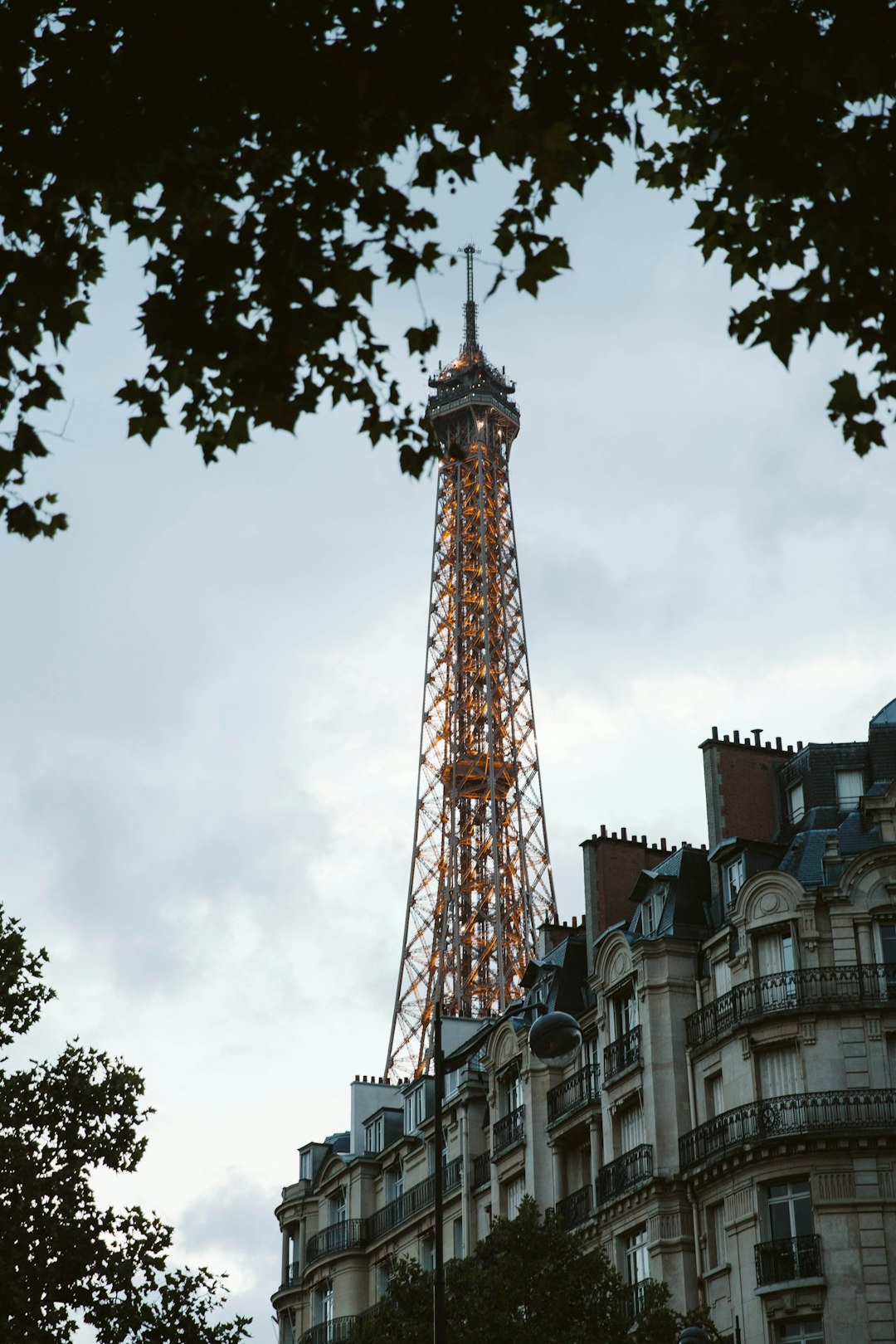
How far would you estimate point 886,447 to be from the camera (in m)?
11.1

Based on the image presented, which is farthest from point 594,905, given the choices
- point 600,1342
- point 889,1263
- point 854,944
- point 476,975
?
point 476,975

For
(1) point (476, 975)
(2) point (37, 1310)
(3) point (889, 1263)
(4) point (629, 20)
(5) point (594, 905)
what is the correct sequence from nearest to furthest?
(4) point (629, 20) → (2) point (37, 1310) → (3) point (889, 1263) → (5) point (594, 905) → (1) point (476, 975)

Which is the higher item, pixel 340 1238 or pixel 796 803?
pixel 796 803

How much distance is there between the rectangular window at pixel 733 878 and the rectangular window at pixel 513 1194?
8.82 metres

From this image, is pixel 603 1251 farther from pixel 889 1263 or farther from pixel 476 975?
pixel 476 975

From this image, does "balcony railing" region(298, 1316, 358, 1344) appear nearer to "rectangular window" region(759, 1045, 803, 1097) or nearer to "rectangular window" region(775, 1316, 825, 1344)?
"rectangular window" region(759, 1045, 803, 1097)

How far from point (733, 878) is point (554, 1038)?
19173mm

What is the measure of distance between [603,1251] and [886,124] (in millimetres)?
30798

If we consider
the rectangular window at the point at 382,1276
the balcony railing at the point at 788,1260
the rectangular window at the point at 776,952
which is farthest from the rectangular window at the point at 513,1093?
the balcony railing at the point at 788,1260

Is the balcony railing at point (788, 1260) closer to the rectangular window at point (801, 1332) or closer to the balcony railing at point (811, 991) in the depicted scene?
the rectangular window at point (801, 1332)

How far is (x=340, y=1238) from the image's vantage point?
53750 mm

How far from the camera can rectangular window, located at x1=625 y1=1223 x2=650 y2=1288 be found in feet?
126

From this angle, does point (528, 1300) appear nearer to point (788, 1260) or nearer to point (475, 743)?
point (788, 1260)

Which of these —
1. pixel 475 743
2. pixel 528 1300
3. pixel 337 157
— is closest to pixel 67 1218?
pixel 528 1300
